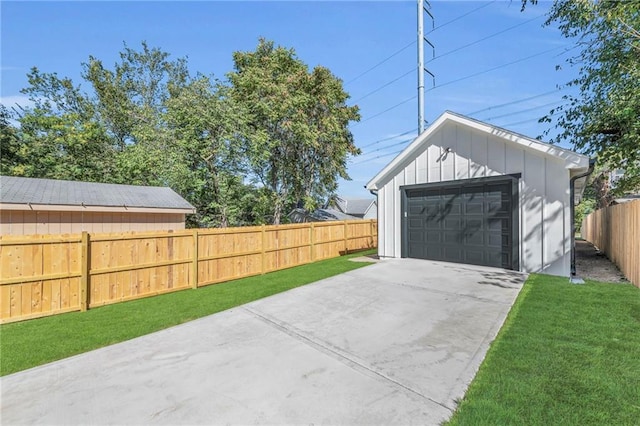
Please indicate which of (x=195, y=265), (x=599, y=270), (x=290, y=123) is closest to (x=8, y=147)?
(x=290, y=123)

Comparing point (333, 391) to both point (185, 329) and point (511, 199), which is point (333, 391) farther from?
point (511, 199)

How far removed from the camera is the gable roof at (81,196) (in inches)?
373

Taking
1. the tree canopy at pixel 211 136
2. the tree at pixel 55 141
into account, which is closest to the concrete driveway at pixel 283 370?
the tree canopy at pixel 211 136

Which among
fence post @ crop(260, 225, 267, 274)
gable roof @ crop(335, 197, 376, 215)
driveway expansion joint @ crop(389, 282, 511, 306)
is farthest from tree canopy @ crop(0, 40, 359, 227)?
Result: gable roof @ crop(335, 197, 376, 215)

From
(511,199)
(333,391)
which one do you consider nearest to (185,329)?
(333,391)

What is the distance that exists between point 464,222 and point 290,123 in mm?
11767

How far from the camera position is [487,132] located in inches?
305

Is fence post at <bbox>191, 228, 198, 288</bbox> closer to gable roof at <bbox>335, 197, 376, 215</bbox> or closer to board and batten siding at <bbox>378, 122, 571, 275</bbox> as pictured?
board and batten siding at <bbox>378, 122, 571, 275</bbox>

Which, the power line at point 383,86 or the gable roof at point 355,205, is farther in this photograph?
the gable roof at point 355,205

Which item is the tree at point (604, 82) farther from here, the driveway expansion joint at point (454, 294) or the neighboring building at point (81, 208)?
the neighboring building at point (81, 208)

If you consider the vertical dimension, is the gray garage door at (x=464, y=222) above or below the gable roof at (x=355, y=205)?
below

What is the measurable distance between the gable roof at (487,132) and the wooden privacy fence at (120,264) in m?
3.98

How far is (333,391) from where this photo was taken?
2.70 m

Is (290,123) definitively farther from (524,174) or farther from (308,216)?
(524,174)
